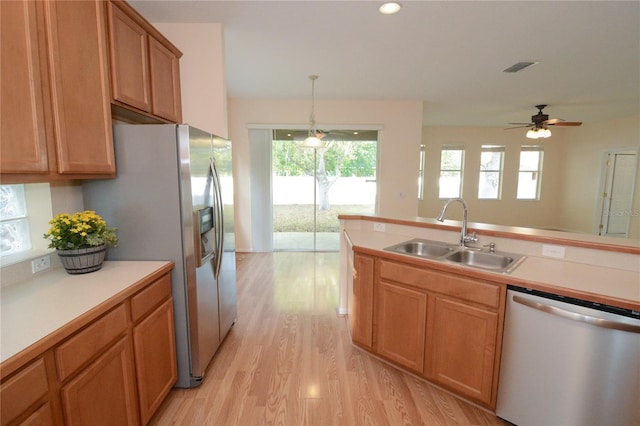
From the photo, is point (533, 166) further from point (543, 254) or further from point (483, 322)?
point (483, 322)

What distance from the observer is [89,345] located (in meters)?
1.17

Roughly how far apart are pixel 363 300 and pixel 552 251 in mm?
1351

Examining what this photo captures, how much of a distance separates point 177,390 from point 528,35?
4202 mm

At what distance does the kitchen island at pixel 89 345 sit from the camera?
3.09 feet

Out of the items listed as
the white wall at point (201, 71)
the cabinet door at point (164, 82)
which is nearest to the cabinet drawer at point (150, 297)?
the cabinet door at point (164, 82)

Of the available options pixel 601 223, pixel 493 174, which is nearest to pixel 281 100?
pixel 493 174

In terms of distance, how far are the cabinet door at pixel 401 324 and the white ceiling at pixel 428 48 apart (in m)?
2.21

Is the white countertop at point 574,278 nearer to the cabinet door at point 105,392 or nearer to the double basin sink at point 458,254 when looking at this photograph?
the double basin sink at point 458,254

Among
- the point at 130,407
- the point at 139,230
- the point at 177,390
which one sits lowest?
the point at 177,390

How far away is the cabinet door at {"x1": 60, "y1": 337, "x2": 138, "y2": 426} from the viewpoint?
1.10 m

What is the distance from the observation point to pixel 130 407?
1.42m

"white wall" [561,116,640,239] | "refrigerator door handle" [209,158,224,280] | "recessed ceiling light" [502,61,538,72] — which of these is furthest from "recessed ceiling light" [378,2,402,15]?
"white wall" [561,116,640,239]

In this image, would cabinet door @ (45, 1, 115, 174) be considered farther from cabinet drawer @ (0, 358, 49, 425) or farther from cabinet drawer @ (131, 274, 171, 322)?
cabinet drawer @ (0, 358, 49, 425)

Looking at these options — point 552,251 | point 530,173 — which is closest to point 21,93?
point 552,251
